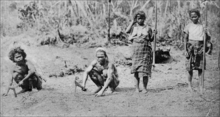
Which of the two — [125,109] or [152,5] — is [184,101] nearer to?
A: [125,109]

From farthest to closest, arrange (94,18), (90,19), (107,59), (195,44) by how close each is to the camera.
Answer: (94,18)
(90,19)
(107,59)
(195,44)

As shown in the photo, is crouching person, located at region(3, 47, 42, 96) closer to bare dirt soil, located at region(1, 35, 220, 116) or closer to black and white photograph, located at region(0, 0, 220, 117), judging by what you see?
black and white photograph, located at region(0, 0, 220, 117)

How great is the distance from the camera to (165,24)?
10297mm

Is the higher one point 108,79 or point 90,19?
point 90,19

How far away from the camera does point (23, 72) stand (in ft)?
21.6

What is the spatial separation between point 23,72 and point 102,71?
1522 mm

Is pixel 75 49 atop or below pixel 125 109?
atop

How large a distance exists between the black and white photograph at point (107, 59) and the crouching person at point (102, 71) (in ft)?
0.06

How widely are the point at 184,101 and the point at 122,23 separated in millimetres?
5604

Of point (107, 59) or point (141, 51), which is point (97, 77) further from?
point (141, 51)

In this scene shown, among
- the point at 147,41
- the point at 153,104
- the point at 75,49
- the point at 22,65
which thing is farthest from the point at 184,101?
the point at 75,49

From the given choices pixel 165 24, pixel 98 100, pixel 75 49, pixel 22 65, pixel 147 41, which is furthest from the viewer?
pixel 165 24

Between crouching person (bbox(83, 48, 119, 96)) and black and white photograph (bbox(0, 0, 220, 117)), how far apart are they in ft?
0.06

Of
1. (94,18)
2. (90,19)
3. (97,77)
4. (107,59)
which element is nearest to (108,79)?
(97,77)
